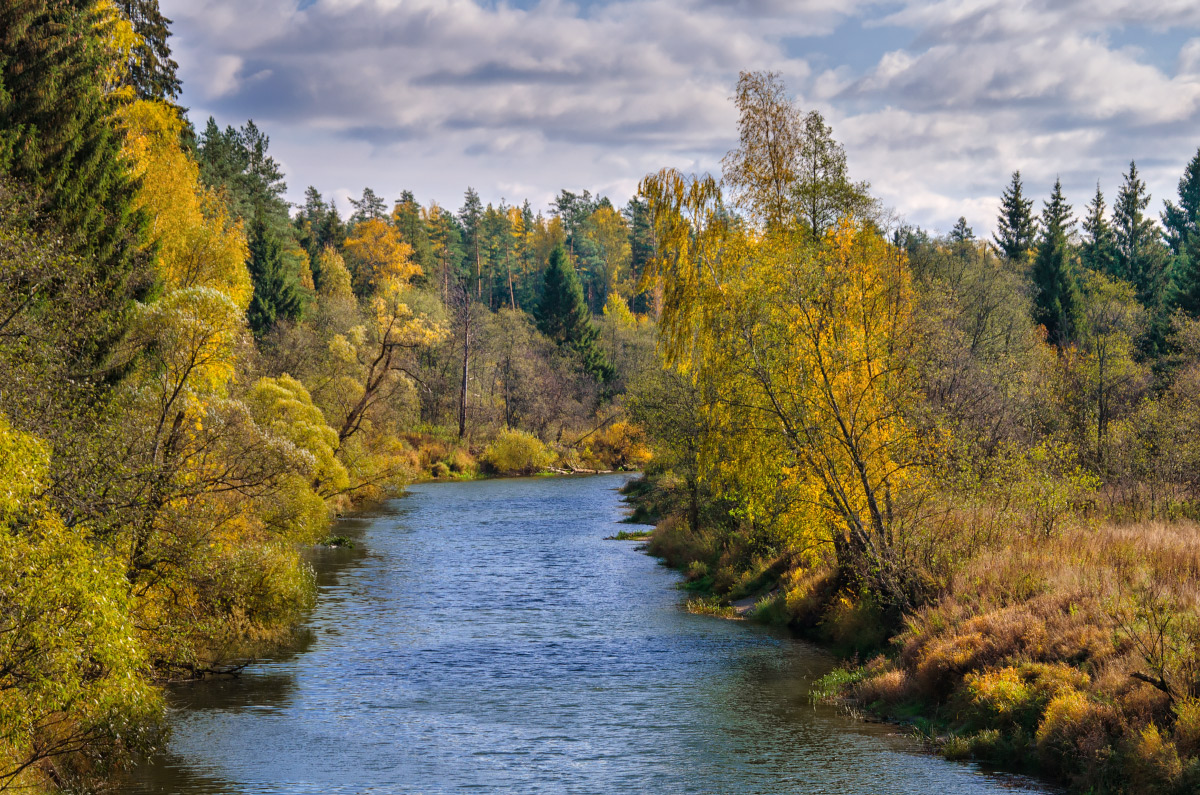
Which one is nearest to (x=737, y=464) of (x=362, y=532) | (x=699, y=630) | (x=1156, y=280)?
(x=699, y=630)

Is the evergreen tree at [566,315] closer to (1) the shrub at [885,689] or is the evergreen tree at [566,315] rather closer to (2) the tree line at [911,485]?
(2) the tree line at [911,485]

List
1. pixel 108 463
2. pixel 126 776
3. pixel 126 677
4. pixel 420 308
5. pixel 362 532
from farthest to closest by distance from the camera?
pixel 420 308 → pixel 362 532 → pixel 108 463 → pixel 126 776 → pixel 126 677

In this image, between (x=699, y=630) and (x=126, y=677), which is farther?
(x=699, y=630)

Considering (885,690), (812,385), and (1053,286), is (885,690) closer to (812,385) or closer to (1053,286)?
(812,385)

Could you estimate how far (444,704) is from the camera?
20594 mm

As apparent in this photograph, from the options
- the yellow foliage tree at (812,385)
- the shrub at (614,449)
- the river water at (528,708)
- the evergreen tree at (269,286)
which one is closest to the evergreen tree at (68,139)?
the river water at (528,708)

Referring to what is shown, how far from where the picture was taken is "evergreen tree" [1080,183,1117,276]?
79.8 metres

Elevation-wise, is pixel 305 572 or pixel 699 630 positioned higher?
pixel 305 572

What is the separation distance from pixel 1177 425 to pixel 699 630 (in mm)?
16018

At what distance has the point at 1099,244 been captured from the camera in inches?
3236

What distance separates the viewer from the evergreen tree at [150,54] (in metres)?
42.1

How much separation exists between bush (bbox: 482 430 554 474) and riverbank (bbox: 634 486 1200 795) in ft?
177

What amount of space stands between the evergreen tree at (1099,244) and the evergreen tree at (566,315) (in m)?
45.4

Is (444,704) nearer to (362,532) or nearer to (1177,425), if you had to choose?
(1177,425)
